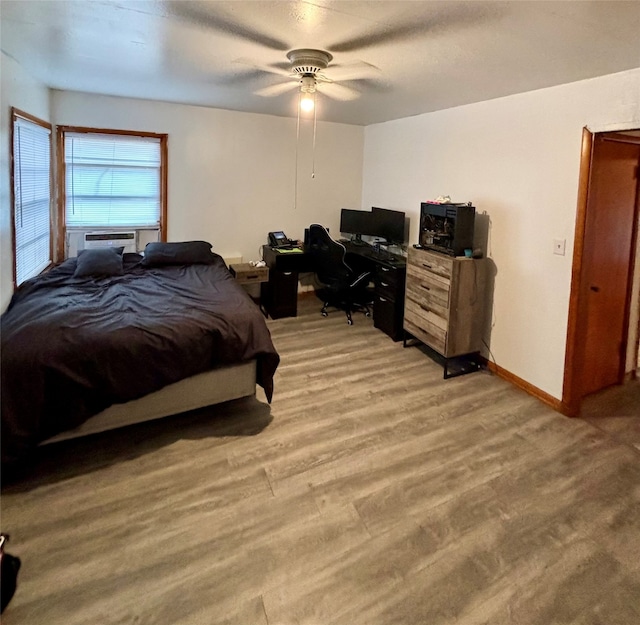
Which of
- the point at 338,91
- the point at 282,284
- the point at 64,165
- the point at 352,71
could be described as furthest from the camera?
the point at 282,284

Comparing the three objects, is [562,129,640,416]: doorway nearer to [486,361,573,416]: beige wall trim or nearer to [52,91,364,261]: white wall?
[486,361,573,416]: beige wall trim

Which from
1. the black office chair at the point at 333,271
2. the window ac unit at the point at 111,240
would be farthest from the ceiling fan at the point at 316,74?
the window ac unit at the point at 111,240

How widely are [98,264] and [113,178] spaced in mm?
1247

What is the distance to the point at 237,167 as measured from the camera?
17.2ft

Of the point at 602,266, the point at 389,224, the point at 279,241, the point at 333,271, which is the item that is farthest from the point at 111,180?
the point at 602,266

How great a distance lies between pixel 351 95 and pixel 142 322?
2641 mm

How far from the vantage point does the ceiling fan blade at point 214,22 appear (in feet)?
6.57

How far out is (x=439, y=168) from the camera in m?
4.43

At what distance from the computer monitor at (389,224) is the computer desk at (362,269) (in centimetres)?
21

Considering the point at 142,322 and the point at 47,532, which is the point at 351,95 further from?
the point at 47,532

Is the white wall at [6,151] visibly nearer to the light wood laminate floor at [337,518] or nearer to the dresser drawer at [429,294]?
the light wood laminate floor at [337,518]

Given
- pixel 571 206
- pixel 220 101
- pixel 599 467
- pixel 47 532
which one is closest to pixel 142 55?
pixel 220 101

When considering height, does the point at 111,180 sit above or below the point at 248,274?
above

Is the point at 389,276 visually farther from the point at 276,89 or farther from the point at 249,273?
the point at 276,89
